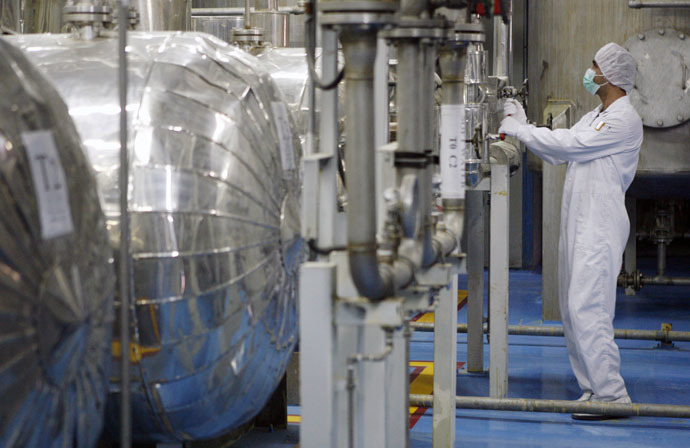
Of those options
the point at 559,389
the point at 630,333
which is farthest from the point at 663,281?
the point at 559,389

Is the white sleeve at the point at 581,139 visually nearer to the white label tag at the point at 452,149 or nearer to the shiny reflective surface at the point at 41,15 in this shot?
the white label tag at the point at 452,149

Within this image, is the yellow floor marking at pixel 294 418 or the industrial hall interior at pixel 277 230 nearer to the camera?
the industrial hall interior at pixel 277 230

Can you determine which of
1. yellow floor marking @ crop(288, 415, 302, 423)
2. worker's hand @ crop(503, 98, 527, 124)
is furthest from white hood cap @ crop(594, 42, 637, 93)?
yellow floor marking @ crop(288, 415, 302, 423)

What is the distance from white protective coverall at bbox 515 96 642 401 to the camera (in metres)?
3.97

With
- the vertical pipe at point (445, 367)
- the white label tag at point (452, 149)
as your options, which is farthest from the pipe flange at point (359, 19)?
the vertical pipe at point (445, 367)

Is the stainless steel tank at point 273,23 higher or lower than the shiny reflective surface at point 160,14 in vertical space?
higher

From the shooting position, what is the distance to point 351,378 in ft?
5.92

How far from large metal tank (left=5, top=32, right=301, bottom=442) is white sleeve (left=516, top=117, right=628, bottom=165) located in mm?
1791

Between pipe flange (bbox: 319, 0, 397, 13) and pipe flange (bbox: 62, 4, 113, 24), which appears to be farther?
pipe flange (bbox: 62, 4, 113, 24)

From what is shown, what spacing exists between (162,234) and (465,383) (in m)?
2.61

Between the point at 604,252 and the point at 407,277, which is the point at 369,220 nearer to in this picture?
the point at 407,277

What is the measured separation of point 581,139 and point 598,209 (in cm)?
29

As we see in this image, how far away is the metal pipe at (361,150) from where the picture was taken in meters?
1.66

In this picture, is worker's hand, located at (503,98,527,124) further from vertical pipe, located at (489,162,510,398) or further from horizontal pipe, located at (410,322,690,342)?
horizontal pipe, located at (410,322,690,342)
